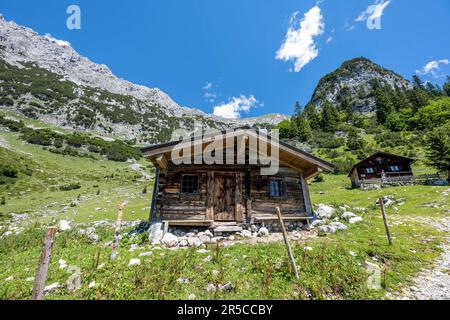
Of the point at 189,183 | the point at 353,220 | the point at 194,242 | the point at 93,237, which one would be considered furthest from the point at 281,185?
the point at 93,237

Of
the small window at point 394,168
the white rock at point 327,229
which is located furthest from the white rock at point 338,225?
the small window at point 394,168

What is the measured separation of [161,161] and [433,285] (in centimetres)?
1103

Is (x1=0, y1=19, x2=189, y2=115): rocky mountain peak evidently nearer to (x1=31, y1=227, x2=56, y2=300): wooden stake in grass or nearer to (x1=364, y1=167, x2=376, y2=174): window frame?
(x1=364, y1=167, x2=376, y2=174): window frame

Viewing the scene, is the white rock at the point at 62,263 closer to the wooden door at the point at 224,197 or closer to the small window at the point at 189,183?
the small window at the point at 189,183

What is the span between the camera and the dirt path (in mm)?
5879

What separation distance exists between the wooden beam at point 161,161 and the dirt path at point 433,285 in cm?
1009

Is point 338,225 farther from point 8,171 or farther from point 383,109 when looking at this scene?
point 383,109

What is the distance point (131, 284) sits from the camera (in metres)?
6.04

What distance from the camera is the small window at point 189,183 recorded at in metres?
13.0

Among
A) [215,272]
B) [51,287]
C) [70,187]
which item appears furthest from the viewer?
[70,187]

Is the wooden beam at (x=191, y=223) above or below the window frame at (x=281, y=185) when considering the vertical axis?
below

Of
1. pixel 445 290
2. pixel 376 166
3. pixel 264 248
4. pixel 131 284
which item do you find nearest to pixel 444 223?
pixel 445 290

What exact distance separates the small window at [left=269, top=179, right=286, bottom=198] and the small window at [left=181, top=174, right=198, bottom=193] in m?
4.49

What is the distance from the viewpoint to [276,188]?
556 inches
